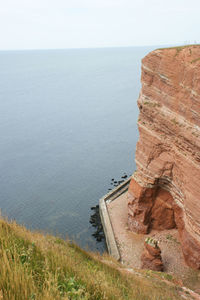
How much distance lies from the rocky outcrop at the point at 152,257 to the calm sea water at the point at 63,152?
10540 mm

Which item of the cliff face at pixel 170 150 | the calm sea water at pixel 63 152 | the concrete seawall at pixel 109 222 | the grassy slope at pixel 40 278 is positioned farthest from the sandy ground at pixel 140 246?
the grassy slope at pixel 40 278

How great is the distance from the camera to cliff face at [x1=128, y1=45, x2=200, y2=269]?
22.5m

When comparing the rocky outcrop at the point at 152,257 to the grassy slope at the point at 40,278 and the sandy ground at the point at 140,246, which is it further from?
the grassy slope at the point at 40,278

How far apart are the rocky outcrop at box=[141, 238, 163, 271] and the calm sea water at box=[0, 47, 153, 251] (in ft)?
34.6

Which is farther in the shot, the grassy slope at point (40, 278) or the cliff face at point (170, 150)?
the cliff face at point (170, 150)

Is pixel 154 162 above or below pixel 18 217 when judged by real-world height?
above

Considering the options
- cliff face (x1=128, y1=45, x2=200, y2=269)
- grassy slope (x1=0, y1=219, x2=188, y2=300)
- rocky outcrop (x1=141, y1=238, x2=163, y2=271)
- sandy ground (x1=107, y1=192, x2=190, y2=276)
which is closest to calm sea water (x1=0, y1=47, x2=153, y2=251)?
sandy ground (x1=107, y1=192, x2=190, y2=276)

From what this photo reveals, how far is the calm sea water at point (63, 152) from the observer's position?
1690 inches

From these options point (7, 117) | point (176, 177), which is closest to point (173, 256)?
point (176, 177)

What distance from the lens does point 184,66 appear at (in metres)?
22.8

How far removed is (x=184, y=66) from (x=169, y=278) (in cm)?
1776

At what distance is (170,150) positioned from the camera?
2609cm

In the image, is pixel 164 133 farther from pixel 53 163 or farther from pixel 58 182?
pixel 53 163

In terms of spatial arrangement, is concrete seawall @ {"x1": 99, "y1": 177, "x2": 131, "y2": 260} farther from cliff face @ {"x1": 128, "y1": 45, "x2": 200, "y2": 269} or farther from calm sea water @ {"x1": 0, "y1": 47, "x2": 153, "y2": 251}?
calm sea water @ {"x1": 0, "y1": 47, "x2": 153, "y2": 251}
